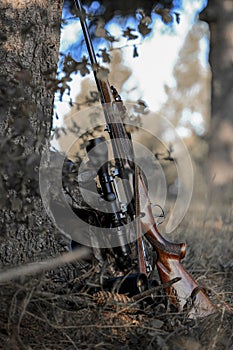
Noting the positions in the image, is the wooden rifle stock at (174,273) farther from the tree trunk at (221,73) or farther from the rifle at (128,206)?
the tree trunk at (221,73)

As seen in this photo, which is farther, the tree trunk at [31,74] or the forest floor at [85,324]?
the tree trunk at [31,74]

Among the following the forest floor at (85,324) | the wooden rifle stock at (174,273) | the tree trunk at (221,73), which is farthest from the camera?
the tree trunk at (221,73)

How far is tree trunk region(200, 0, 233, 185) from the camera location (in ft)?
24.5

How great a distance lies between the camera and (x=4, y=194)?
174 cm

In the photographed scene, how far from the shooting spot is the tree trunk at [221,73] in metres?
7.47

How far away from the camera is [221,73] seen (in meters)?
7.58

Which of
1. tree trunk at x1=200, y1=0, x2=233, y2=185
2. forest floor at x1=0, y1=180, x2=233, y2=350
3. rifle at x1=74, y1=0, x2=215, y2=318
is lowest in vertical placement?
forest floor at x1=0, y1=180, x2=233, y2=350

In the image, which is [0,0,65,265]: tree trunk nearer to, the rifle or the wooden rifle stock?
the rifle

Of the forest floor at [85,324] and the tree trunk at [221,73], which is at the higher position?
the tree trunk at [221,73]

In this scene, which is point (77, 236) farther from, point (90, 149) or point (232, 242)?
point (232, 242)

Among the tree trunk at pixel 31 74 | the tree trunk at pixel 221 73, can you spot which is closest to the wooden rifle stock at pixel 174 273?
the tree trunk at pixel 31 74

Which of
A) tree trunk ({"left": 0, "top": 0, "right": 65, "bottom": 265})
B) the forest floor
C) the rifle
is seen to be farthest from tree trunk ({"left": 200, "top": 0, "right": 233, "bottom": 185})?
the forest floor

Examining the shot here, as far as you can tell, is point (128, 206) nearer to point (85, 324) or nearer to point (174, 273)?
point (174, 273)

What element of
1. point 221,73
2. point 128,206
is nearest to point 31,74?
point 128,206
